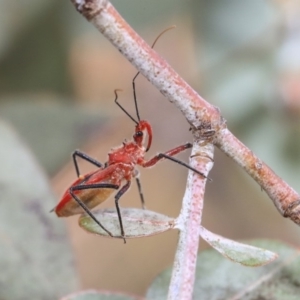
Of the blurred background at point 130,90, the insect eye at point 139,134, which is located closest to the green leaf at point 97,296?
Answer: the insect eye at point 139,134

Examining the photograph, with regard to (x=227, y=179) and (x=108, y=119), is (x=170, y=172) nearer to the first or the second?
(x=227, y=179)

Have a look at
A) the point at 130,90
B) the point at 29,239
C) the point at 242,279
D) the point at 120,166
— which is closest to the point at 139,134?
the point at 120,166

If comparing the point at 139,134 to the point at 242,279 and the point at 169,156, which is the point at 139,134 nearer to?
the point at 169,156

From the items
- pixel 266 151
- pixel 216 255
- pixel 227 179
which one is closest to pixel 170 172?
pixel 227 179

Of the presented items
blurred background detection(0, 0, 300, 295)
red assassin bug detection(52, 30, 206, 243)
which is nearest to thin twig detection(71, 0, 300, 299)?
red assassin bug detection(52, 30, 206, 243)

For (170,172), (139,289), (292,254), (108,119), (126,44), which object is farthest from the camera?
(170,172)
